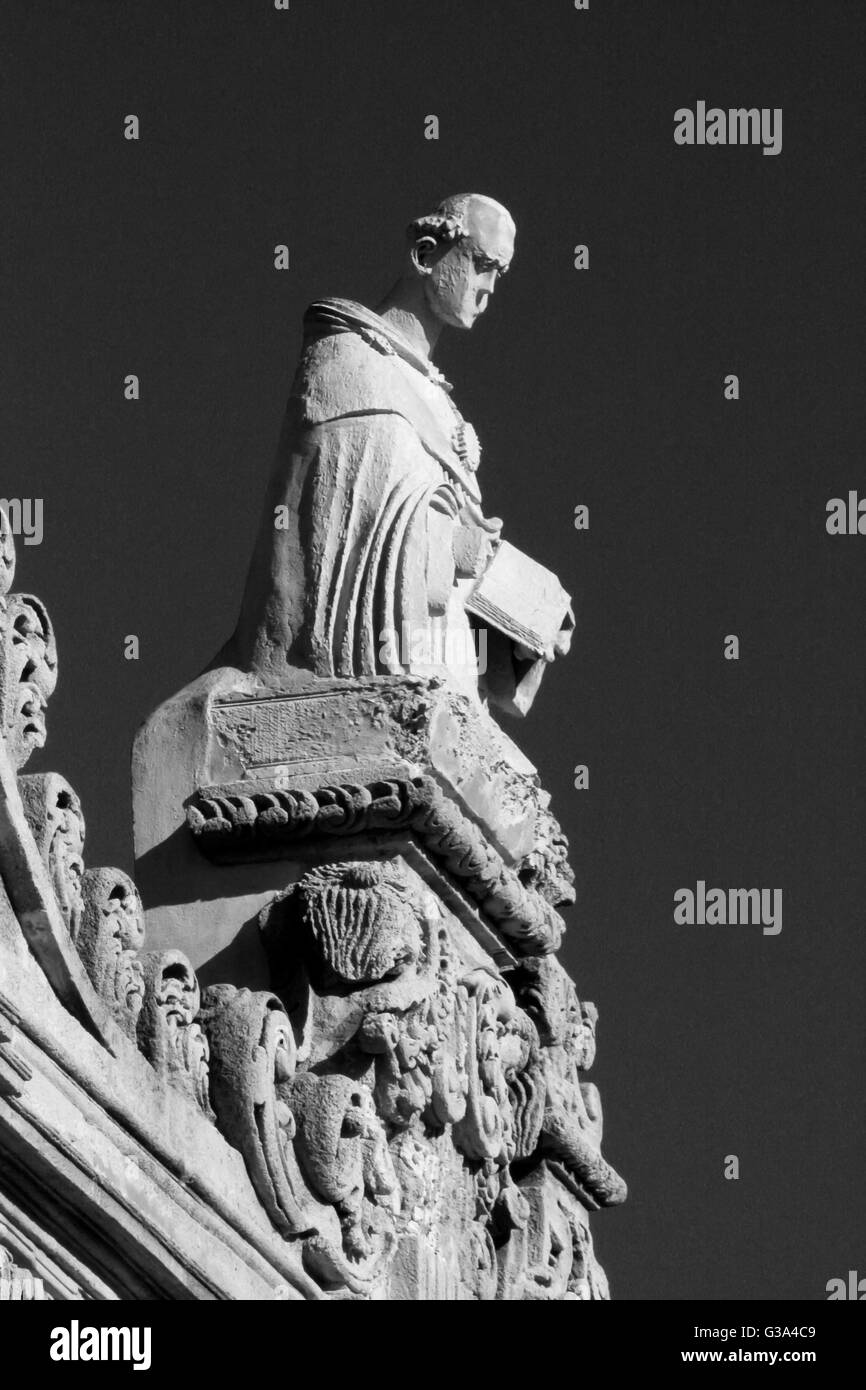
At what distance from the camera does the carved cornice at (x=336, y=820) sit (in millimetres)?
14539

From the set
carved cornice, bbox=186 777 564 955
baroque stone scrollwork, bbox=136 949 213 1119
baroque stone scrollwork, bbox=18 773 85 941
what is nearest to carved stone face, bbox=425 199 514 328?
carved cornice, bbox=186 777 564 955

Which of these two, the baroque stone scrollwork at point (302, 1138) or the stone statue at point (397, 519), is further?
the stone statue at point (397, 519)

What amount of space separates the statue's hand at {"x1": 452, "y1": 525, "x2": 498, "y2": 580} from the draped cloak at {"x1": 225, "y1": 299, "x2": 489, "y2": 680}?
9cm

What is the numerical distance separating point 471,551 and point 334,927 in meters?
2.28

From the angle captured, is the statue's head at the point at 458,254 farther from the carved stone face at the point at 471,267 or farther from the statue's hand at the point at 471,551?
the statue's hand at the point at 471,551

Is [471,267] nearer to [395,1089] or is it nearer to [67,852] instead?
[395,1089]

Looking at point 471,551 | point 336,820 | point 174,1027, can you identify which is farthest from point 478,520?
point 174,1027

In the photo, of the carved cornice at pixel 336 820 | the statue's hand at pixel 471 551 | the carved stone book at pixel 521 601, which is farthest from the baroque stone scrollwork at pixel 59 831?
the carved stone book at pixel 521 601

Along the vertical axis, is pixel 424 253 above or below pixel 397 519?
above

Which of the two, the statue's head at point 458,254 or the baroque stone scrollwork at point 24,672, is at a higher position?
the statue's head at point 458,254

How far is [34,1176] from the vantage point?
11742mm

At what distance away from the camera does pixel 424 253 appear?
54.1 feet

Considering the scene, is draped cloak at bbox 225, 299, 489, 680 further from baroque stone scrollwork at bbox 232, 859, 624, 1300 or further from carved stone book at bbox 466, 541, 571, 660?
baroque stone scrollwork at bbox 232, 859, 624, 1300

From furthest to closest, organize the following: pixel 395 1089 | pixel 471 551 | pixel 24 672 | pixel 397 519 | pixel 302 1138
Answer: pixel 471 551
pixel 397 519
pixel 395 1089
pixel 302 1138
pixel 24 672
